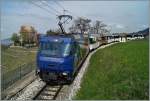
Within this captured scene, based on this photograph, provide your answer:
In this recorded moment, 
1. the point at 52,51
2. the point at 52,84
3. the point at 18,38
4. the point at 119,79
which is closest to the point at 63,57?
the point at 52,51

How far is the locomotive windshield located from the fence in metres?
2.87

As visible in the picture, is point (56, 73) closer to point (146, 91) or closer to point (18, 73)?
point (18, 73)

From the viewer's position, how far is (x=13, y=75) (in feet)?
67.6

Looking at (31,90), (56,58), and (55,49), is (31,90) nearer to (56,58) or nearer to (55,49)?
(56,58)

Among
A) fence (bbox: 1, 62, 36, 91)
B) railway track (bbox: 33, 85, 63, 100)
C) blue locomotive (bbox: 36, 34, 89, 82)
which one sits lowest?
railway track (bbox: 33, 85, 63, 100)

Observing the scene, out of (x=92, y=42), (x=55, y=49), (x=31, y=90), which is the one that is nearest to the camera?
(x=31, y=90)

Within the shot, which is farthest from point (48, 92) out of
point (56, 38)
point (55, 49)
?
point (56, 38)

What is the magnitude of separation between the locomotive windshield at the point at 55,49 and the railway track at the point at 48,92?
2082 mm

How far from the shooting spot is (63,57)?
18.7 metres

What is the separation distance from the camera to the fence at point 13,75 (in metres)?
18.8

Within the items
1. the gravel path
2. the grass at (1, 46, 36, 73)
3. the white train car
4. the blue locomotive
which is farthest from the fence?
the white train car

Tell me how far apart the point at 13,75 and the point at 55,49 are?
3.89 metres

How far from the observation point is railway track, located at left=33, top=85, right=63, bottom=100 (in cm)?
1625

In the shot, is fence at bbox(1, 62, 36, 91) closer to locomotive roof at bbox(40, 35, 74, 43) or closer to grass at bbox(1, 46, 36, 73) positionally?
locomotive roof at bbox(40, 35, 74, 43)
